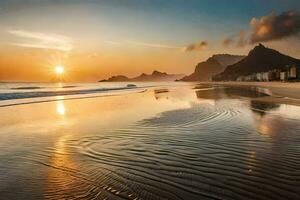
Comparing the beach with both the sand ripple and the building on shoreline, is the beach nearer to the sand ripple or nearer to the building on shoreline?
the sand ripple

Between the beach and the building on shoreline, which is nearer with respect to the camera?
the beach

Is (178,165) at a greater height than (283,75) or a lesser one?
lesser

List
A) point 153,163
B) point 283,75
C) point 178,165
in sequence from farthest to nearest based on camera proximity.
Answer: point 283,75
point 153,163
point 178,165

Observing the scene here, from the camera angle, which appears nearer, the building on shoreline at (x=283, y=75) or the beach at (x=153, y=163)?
the beach at (x=153, y=163)

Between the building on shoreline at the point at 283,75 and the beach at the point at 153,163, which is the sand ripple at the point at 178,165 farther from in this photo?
the building on shoreline at the point at 283,75

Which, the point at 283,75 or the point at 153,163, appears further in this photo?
the point at 283,75

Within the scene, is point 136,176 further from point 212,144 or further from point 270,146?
point 270,146

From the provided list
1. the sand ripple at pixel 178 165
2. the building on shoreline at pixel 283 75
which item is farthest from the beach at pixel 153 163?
the building on shoreline at pixel 283 75

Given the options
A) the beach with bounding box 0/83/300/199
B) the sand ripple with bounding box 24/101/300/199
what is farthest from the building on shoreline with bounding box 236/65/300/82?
the sand ripple with bounding box 24/101/300/199

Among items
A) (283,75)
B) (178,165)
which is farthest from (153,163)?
(283,75)

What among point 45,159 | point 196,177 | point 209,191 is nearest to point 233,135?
point 196,177

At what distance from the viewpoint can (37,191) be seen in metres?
6.18

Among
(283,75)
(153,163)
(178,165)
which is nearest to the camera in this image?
(178,165)

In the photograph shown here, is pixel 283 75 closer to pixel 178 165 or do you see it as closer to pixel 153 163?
pixel 178 165
